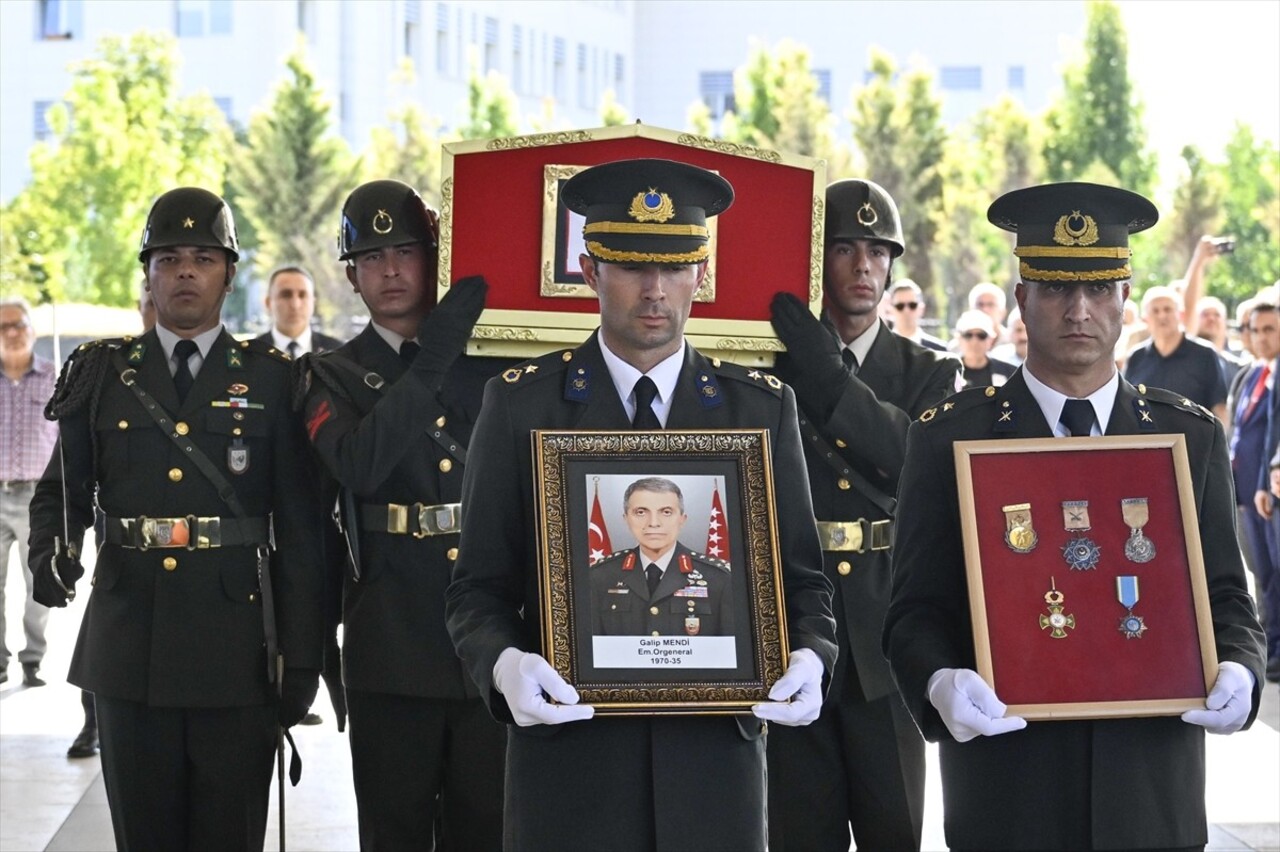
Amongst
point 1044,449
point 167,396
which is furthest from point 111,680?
point 1044,449

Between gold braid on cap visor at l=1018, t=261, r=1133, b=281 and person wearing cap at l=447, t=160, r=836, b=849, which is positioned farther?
gold braid on cap visor at l=1018, t=261, r=1133, b=281

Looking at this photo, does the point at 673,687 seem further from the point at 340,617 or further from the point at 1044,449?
the point at 340,617

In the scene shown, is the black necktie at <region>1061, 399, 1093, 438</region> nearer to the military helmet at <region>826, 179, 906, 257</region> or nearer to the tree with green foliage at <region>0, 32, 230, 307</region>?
the military helmet at <region>826, 179, 906, 257</region>

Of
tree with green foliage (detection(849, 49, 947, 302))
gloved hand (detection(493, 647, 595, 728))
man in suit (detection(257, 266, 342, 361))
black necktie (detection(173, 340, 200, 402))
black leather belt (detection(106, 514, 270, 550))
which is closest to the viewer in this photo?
gloved hand (detection(493, 647, 595, 728))

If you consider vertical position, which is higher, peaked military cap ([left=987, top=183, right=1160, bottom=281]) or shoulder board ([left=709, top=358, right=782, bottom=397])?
peaked military cap ([left=987, top=183, right=1160, bottom=281])

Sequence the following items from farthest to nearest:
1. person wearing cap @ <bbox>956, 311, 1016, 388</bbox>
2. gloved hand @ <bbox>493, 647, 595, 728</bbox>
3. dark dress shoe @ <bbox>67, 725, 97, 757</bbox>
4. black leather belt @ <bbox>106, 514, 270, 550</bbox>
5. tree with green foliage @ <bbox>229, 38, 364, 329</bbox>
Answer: tree with green foliage @ <bbox>229, 38, 364, 329</bbox>
person wearing cap @ <bbox>956, 311, 1016, 388</bbox>
dark dress shoe @ <bbox>67, 725, 97, 757</bbox>
black leather belt @ <bbox>106, 514, 270, 550</bbox>
gloved hand @ <bbox>493, 647, 595, 728</bbox>

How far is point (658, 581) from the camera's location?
3068 millimetres

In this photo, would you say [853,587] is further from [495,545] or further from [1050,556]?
[495,545]

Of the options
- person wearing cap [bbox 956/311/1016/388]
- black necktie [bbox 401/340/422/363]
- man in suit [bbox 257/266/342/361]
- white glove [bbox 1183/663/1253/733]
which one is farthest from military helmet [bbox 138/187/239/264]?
person wearing cap [bbox 956/311/1016/388]

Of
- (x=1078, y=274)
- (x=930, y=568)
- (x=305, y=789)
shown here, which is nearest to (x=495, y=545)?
(x=930, y=568)

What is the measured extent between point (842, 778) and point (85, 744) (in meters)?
4.32

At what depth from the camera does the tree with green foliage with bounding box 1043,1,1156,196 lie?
121 ft

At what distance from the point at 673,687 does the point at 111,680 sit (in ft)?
7.51

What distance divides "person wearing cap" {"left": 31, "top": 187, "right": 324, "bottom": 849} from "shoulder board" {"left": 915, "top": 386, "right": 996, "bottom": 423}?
1995 millimetres
